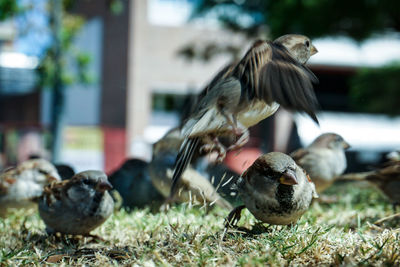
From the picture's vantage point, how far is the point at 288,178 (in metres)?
2.25

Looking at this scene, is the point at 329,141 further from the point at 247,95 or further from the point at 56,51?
the point at 56,51

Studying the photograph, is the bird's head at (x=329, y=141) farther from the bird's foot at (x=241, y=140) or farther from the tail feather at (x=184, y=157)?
the tail feather at (x=184, y=157)

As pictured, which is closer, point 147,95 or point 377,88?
point 377,88

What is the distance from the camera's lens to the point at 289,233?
7.88 feet

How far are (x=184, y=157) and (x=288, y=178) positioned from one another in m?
0.54

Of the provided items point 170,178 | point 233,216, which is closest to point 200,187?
point 170,178

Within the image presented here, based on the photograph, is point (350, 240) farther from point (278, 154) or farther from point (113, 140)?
point (113, 140)

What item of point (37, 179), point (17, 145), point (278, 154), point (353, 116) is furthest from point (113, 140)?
point (353, 116)

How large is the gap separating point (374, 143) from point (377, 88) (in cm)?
1173

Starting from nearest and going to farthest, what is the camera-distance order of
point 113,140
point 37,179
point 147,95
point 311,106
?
point 311,106 → point 37,179 → point 113,140 → point 147,95

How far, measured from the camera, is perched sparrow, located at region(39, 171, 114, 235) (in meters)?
2.79

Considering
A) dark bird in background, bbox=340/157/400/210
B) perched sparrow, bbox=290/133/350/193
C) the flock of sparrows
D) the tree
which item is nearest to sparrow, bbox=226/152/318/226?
the flock of sparrows

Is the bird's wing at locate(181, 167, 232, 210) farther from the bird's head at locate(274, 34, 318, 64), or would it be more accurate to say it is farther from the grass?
the bird's head at locate(274, 34, 318, 64)

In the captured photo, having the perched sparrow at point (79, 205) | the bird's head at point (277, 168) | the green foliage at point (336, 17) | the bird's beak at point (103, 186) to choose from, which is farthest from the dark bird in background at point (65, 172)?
the green foliage at point (336, 17)
